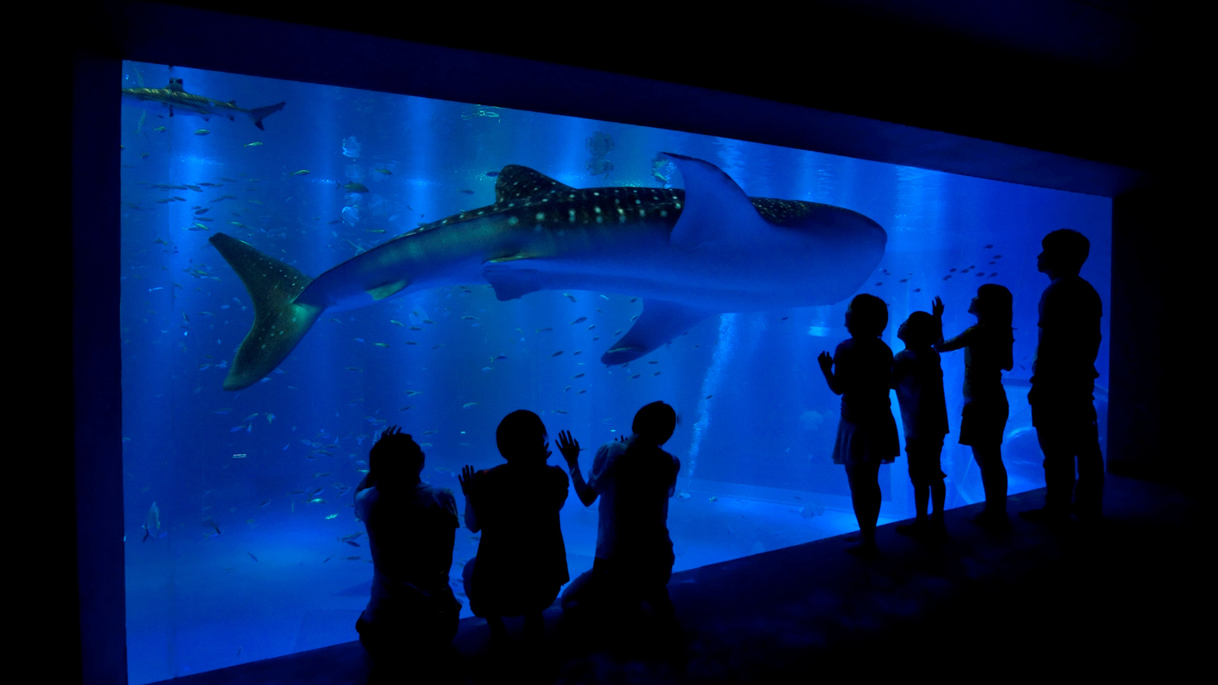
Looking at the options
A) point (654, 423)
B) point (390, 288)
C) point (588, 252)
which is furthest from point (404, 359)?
point (654, 423)

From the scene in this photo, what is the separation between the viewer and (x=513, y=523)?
216 cm

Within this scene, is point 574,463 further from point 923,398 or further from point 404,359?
point 404,359

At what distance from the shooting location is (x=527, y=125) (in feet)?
45.4

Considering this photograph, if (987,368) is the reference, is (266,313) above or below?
above

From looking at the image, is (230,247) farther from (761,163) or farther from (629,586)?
(761,163)

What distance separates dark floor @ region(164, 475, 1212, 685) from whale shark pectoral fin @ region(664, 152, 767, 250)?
79.6 inches

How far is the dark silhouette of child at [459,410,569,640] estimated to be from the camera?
2148 millimetres

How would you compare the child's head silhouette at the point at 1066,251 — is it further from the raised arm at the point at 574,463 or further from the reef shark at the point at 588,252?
the raised arm at the point at 574,463

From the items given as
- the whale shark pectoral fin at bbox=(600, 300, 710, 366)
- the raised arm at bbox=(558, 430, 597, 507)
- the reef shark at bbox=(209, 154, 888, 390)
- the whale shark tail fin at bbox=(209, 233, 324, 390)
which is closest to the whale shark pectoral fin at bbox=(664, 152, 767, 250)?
the reef shark at bbox=(209, 154, 888, 390)

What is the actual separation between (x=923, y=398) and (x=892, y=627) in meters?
1.43

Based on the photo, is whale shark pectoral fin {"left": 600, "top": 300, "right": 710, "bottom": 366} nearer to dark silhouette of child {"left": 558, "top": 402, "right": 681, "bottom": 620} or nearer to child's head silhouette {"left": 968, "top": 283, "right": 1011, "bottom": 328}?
child's head silhouette {"left": 968, "top": 283, "right": 1011, "bottom": 328}

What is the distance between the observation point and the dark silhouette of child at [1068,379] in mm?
3512

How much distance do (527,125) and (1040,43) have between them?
11.8 meters

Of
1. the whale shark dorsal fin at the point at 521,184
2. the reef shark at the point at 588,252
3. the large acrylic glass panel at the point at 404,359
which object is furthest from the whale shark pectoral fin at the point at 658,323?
the whale shark dorsal fin at the point at 521,184
